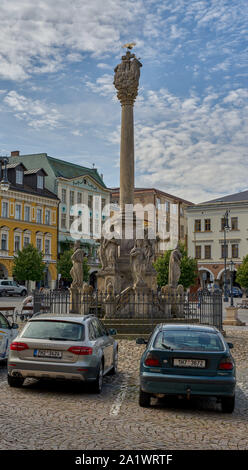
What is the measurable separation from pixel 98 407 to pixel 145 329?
32.0 feet

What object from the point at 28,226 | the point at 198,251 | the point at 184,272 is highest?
the point at 28,226

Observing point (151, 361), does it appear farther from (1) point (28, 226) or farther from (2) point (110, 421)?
(1) point (28, 226)

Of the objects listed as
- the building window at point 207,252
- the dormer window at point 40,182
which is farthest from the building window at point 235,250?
the dormer window at point 40,182

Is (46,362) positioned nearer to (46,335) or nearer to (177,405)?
(46,335)

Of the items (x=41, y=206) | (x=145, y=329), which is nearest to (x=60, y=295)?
(x=145, y=329)

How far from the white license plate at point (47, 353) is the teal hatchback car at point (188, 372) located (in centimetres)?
158

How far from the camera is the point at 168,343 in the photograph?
8508mm

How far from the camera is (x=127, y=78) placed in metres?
23.3

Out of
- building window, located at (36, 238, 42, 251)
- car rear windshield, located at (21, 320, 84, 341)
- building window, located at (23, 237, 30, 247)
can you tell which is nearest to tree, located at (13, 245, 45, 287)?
building window, located at (23, 237, 30, 247)

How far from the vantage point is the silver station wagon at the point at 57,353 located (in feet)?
29.6

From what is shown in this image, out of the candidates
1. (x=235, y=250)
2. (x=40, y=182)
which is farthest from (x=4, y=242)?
(x=235, y=250)

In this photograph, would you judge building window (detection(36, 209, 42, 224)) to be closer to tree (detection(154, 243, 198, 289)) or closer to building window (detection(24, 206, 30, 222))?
building window (detection(24, 206, 30, 222))

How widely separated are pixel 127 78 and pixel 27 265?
116ft

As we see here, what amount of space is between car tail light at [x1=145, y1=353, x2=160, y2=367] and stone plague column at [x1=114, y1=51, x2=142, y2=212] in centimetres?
1435
